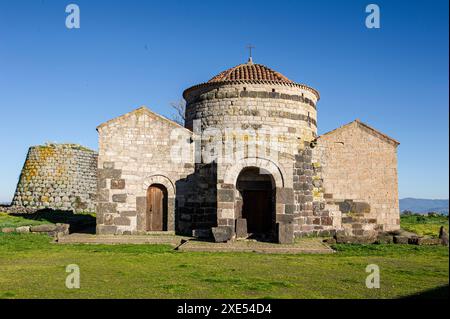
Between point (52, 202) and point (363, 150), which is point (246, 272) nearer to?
point (363, 150)

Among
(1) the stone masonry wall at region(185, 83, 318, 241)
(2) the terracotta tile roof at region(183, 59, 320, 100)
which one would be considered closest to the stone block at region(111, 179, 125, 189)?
(1) the stone masonry wall at region(185, 83, 318, 241)

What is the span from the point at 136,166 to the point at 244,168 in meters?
4.40

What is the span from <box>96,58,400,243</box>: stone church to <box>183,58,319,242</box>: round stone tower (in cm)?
4

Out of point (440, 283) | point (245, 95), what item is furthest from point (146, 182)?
point (440, 283)

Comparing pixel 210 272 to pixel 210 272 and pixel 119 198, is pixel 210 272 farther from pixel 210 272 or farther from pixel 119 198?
pixel 119 198

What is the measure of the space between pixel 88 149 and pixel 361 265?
77.5 feet

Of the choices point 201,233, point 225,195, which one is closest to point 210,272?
point 225,195

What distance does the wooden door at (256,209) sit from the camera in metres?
18.3

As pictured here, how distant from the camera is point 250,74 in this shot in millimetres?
19266

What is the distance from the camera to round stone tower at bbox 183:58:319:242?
55.6 ft

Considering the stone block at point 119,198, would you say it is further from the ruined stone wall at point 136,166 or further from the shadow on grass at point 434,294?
the shadow on grass at point 434,294

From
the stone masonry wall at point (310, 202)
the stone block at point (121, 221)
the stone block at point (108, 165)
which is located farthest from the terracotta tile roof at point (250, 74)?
the stone block at point (121, 221)

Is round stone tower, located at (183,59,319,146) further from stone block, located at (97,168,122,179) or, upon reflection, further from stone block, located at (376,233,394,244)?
stone block, located at (376,233,394,244)

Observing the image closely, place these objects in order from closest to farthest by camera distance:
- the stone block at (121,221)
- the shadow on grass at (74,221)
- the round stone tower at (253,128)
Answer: the round stone tower at (253,128)
the stone block at (121,221)
the shadow on grass at (74,221)
